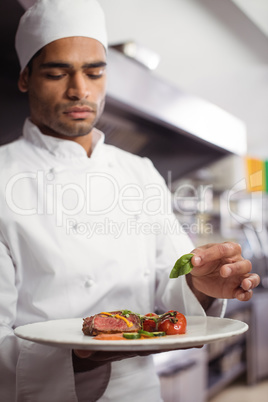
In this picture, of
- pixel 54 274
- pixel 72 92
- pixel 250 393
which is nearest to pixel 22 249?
pixel 54 274

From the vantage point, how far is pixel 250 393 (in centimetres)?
297

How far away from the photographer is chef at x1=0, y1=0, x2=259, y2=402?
79 centimetres

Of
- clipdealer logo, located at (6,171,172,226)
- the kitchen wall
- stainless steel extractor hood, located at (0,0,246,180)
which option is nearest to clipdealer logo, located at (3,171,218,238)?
clipdealer logo, located at (6,171,172,226)

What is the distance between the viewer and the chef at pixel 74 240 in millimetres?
794

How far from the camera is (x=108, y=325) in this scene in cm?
71

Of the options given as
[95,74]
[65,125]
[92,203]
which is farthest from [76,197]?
[95,74]

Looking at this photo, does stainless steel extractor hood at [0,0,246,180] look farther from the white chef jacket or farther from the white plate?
the white plate

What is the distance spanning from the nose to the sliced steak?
0.44m

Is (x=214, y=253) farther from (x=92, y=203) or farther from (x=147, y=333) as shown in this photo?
(x=92, y=203)

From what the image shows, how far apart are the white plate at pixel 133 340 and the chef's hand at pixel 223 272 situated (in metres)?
0.07

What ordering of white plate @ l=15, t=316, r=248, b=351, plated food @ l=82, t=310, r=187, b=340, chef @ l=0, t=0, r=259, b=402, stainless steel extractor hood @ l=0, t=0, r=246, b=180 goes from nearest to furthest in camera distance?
white plate @ l=15, t=316, r=248, b=351, plated food @ l=82, t=310, r=187, b=340, chef @ l=0, t=0, r=259, b=402, stainless steel extractor hood @ l=0, t=0, r=246, b=180

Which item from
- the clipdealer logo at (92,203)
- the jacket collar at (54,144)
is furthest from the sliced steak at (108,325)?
the jacket collar at (54,144)

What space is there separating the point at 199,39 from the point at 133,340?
149 centimetres

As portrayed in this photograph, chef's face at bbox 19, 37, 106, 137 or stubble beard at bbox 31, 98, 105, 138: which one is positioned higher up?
chef's face at bbox 19, 37, 106, 137
